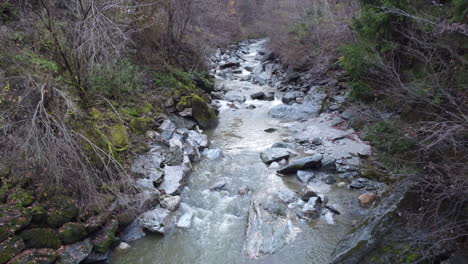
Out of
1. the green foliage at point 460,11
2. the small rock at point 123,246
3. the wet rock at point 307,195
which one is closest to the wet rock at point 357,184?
the wet rock at point 307,195

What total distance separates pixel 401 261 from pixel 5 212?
18.5 ft

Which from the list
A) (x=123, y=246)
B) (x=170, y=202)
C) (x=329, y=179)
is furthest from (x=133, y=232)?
(x=329, y=179)

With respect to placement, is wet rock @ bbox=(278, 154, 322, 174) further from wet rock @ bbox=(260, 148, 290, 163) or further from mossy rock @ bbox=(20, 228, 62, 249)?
mossy rock @ bbox=(20, 228, 62, 249)

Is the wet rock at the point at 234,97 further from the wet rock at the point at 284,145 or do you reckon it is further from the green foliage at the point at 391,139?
the green foliage at the point at 391,139

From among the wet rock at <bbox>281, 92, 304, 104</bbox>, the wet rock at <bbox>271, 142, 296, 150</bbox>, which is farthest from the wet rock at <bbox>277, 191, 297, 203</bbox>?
the wet rock at <bbox>281, 92, 304, 104</bbox>

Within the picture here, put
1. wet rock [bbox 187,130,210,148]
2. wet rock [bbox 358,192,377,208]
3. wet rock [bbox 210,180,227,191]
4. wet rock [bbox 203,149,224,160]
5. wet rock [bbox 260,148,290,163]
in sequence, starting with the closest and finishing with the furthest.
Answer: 1. wet rock [bbox 358,192,377,208]
2. wet rock [bbox 210,180,227,191]
3. wet rock [bbox 260,148,290,163]
4. wet rock [bbox 203,149,224,160]
5. wet rock [bbox 187,130,210,148]

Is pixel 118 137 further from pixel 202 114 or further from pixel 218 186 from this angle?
pixel 202 114

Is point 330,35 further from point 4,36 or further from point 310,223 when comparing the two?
point 4,36

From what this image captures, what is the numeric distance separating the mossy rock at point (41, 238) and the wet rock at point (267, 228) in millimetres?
3180

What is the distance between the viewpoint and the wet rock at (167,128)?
871 centimetres

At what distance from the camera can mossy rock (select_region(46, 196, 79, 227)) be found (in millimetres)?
4625

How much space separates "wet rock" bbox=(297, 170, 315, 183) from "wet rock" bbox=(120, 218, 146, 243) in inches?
154

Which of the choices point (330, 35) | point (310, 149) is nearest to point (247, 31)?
point (330, 35)

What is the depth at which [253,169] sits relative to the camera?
780 centimetres
